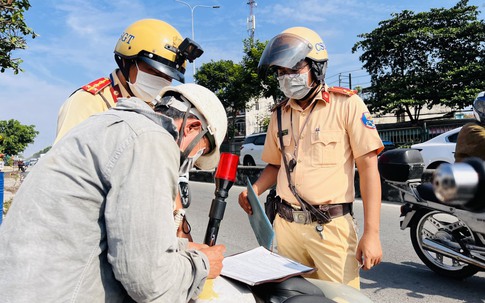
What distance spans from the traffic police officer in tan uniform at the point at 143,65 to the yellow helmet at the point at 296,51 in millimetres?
515

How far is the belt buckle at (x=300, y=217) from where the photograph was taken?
2.05 m

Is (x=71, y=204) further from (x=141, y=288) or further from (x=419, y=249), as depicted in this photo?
(x=419, y=249)

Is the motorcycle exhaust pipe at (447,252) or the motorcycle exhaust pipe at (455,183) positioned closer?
the motorcycle exhaust pipe at (455,183)

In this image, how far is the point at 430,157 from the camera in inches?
396

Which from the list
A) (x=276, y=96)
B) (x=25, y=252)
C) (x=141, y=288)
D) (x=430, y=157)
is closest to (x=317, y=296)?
(x=141, y=288)

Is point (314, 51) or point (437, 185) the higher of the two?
point (314, 51)

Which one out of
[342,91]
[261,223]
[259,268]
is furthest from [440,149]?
[259,268]

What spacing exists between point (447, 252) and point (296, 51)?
2.70 metres

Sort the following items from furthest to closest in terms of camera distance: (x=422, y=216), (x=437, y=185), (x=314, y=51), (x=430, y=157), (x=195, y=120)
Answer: (x=430, y=157) → (x=422, y=216) → (x=314, y=51) → (x=195, y=120) → (x=437, y=185)

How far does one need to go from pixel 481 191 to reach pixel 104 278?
0.96m

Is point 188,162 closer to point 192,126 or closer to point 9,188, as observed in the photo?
point 192,126

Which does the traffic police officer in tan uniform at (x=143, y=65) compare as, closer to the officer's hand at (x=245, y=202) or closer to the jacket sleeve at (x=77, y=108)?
the jacket sleeve at (x=77, y=108)

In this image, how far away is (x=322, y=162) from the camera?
6.79 ft

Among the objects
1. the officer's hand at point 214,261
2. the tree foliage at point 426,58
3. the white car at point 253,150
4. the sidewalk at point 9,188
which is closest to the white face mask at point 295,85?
the officer's hand at point 214,261
